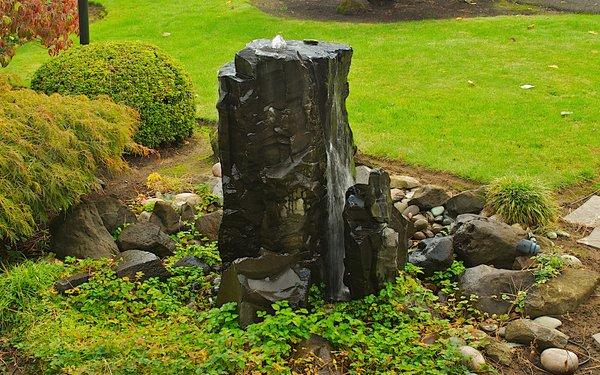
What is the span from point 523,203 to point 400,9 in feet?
35.2

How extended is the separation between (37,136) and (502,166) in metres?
4.99

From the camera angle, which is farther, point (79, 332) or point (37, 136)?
point (37, 136)

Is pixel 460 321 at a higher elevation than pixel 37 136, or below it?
below

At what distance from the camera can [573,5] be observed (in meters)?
17.8

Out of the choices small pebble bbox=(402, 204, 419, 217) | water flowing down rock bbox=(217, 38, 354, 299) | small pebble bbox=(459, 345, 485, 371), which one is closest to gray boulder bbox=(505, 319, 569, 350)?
small pebble bbox=(459, 345, 485, 371)

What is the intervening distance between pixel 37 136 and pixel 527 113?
6.57 metres

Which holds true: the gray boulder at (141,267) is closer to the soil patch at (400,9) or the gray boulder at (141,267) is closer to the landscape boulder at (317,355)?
the landscape boulder at (317,355)

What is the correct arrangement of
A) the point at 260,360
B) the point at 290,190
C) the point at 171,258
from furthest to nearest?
the point at 171,258, the point at 290,190, the point at 260,360

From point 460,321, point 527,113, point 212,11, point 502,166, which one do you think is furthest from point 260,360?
point 212,11

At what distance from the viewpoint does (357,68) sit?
43.3ft

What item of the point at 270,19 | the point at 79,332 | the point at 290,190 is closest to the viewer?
the point at 79,332

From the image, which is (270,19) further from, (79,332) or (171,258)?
(79,332)

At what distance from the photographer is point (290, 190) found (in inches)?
233

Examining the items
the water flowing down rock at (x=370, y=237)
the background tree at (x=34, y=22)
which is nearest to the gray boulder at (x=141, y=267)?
the water flowing down rock at (x=370, y=237)
